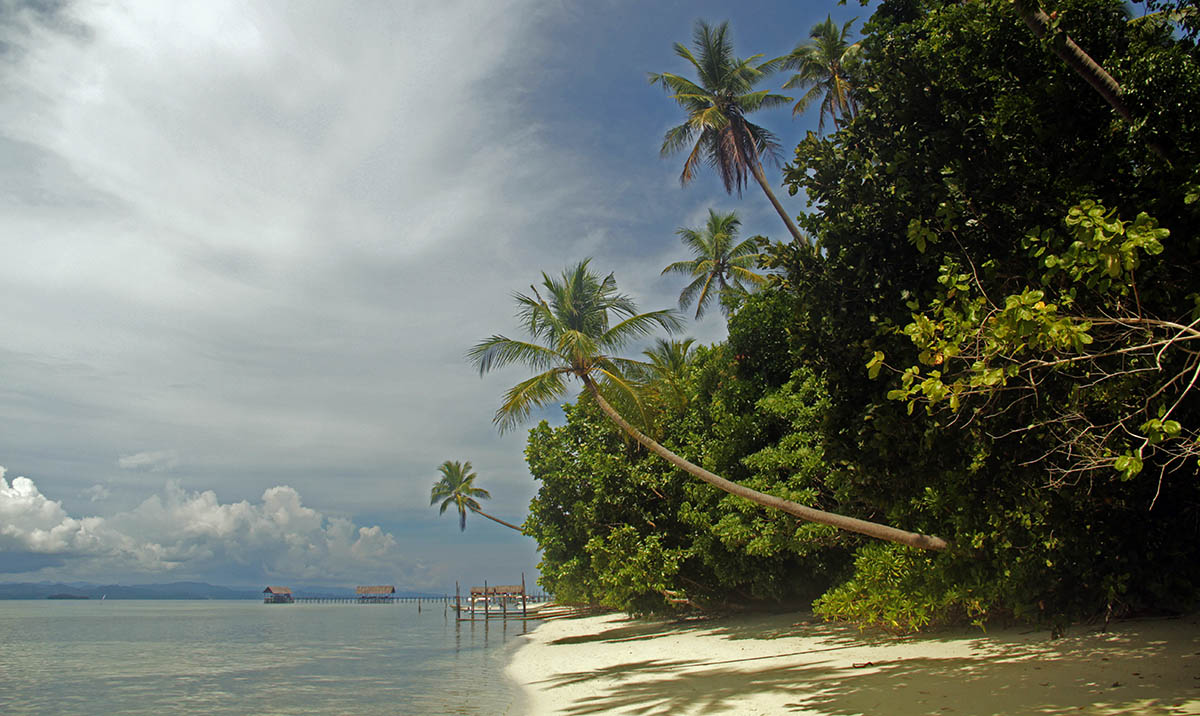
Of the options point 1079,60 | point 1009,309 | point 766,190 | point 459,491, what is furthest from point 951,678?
point 459,491

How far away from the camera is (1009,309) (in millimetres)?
4195

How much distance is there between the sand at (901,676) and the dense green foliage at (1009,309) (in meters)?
0.61

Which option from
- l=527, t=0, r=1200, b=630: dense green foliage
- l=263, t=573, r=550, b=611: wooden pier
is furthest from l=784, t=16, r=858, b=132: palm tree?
l=263, t=573, r=550, b=611: wooden pier

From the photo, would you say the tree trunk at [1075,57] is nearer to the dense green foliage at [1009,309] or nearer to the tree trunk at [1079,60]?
the tree trunk at [1079,60]

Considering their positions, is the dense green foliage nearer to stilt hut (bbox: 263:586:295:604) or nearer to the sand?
the sand

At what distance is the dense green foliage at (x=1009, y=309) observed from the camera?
4793mm

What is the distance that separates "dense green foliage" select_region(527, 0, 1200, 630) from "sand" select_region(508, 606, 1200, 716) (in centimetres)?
61

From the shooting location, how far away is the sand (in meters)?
7.57

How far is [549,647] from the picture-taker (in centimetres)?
2538

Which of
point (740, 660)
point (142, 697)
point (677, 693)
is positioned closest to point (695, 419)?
point (740, 660)

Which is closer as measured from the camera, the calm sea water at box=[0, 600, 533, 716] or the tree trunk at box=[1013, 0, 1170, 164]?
the tree trunk at box=[1013, 0, 1170, 164]

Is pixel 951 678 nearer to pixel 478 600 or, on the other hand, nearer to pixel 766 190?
pixel 766 190

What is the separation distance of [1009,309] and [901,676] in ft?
24.9

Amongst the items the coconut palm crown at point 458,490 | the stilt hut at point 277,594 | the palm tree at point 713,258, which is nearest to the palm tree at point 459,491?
the coconut palm crown at point 458,490
